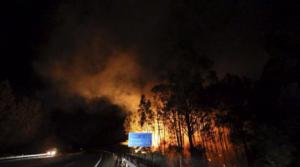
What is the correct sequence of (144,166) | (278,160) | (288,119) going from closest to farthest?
(144,166), (278,160), (288,119)

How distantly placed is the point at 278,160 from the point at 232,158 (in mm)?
20423

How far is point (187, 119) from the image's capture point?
38.0 metres

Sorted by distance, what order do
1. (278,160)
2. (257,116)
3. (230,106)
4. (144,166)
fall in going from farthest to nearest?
(230,106) < (257,116) < (278,160) < (144,166)

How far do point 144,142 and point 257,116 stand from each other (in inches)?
752

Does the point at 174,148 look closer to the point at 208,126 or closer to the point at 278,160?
the point at 208,126

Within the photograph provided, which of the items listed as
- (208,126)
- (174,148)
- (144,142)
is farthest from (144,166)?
(174,148)

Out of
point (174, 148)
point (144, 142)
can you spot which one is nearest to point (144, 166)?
point (144, 142)

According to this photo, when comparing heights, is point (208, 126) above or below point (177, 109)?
below

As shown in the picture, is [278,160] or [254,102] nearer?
[278,160]

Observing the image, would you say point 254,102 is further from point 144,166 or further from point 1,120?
point 1,120

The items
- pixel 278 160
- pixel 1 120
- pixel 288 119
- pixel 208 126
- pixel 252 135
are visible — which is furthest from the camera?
pixel 1 120

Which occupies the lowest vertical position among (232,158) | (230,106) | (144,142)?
(232,158)

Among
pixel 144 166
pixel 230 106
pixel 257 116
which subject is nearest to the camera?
pixel 144 166

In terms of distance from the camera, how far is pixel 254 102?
109ft
